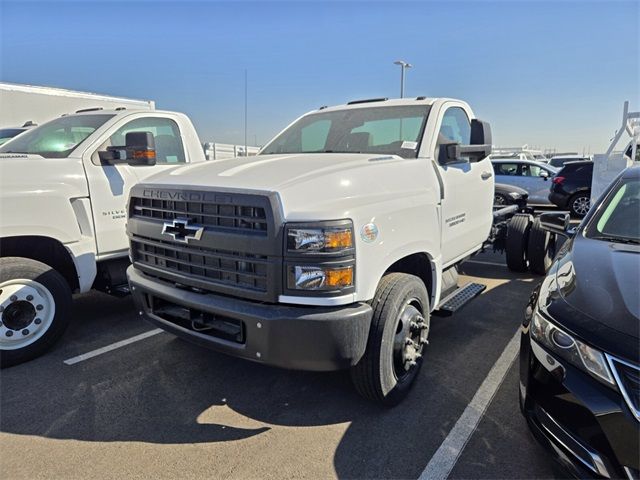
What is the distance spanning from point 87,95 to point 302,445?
13.7 meters

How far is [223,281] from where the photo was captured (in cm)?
265

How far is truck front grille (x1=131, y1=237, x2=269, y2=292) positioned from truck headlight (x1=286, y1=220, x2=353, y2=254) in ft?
0.68

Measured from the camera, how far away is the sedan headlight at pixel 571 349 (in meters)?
1.84

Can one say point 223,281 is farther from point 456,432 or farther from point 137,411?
point 456,432

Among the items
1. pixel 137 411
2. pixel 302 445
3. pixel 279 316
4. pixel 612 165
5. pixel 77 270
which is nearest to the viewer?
pixel 279 316

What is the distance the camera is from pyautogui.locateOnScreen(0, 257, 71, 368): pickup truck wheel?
3.54 meters

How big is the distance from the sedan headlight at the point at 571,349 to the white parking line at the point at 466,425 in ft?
2.81

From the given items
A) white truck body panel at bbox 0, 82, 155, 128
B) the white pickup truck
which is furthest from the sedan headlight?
white truck body panel at bbox 0, 82, 155, 128

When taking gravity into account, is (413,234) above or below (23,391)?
above

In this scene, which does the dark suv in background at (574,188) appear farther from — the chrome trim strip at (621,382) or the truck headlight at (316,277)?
the truck headlight at (316,277)

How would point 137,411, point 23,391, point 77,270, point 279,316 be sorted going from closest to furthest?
point 279,316 < point 137,411 < point 23,391 < point 77,270

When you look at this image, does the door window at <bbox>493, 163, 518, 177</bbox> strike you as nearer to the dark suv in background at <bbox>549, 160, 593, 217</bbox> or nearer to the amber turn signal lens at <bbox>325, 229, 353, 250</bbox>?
the dark suv in background at <bbox>549, 160, 593, 217</bbox>

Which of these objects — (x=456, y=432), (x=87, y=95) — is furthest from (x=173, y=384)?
(x=87, y=95)

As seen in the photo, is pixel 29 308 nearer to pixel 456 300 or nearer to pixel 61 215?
pixel 61 215
